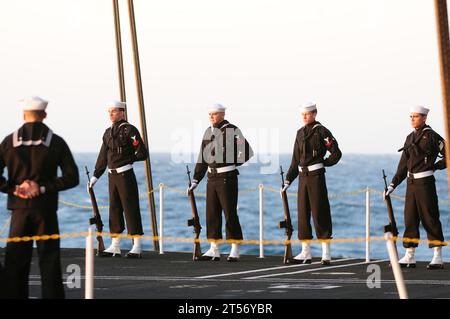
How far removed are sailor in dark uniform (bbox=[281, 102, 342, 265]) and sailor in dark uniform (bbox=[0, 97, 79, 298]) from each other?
7.34 meters

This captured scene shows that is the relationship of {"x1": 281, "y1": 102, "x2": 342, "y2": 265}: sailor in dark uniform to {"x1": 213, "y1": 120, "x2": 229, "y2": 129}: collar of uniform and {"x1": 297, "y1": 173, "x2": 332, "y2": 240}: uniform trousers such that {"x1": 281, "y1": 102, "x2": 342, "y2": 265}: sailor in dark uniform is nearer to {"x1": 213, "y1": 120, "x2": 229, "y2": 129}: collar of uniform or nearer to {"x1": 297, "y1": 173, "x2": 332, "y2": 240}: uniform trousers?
{"x1": 297, "y1": 173, "x2": 332, "y2": 240}: uniform trousers

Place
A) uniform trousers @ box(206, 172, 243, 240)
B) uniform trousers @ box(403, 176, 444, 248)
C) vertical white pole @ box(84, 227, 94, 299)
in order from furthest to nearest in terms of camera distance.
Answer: uniform trousers @ box(206, 172, 243, 240), uniform trousers @ box(403, 176, 444, 248), vertical white pole @ box(84, 227, 94, 299)

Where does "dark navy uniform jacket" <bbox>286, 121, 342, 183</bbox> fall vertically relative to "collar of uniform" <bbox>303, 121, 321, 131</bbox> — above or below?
below

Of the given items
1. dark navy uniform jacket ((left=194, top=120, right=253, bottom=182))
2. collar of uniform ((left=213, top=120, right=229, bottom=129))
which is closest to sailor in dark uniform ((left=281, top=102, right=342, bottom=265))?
dark navy uniform jacket ((left=194, top=120, right=253, bottom=182))

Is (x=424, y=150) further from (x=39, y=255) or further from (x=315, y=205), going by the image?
(x=39, y=255)

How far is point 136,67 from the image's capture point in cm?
2459

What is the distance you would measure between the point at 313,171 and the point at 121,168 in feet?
9.39

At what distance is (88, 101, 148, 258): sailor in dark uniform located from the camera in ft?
71.3

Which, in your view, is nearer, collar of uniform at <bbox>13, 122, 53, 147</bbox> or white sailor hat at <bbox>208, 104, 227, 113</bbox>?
collar of uniform at <bbox>13, 122, 53, 147</bbox>

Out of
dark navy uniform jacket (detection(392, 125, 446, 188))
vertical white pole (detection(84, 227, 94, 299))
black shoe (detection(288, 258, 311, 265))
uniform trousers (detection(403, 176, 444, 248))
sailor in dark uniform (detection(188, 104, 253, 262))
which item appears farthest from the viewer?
sailor in dark uniform (detection(188, 104, 253, 262))

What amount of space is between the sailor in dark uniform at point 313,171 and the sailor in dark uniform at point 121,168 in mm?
2326

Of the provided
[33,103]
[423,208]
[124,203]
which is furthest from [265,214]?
[33,103]
